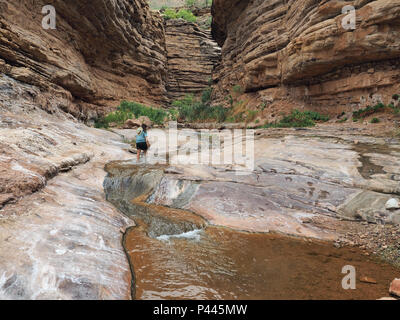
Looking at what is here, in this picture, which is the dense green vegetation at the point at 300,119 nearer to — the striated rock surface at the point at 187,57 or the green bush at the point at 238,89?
the green bush at the point at 238,89

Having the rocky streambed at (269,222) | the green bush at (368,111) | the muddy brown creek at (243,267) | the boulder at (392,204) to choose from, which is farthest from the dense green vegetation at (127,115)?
the boulder at (392,204)

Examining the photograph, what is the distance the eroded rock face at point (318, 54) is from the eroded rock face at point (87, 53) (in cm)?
916

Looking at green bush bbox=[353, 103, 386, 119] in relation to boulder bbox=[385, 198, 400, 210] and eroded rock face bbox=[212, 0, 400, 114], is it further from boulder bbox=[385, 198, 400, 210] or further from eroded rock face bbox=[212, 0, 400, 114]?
boulder bbox=[385, 198, 400, 210]

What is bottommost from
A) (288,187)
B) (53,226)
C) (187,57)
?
(53,226)

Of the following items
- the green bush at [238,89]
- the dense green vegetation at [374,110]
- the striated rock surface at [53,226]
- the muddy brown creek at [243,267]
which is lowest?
the muddy brown creek at [243,267]

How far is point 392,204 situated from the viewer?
13.3 ft

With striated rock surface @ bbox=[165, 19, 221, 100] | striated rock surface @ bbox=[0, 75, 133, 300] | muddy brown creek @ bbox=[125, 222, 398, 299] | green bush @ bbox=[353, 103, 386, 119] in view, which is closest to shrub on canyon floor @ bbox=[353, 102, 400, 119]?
green bush @ bbox=[353, 103, 386, 119]

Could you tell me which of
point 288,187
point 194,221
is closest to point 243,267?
point 194,221

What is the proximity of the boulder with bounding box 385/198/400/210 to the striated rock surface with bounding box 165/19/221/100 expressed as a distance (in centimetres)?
2499

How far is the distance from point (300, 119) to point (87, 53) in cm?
1479

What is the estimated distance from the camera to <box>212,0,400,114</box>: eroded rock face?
28.7 feet

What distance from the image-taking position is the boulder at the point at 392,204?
401cm

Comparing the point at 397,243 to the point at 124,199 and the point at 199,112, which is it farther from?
the point at 199,112

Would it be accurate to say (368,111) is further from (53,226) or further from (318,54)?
(53,226)
